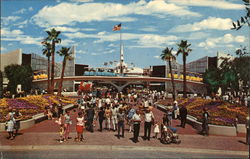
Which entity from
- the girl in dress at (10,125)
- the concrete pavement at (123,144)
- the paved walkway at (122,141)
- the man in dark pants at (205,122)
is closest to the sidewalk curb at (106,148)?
the concrete pavement at (123,144)

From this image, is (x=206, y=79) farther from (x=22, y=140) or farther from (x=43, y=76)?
(x=22, y=140)

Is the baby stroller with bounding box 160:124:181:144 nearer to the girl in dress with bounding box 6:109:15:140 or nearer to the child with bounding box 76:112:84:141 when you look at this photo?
the child with bounding box 76:112:84:141

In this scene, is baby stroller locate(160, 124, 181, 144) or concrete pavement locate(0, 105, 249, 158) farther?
baby stroller locate(160, 124, 181, 144)

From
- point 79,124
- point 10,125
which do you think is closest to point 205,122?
point 79,124

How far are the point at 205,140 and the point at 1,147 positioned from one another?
989cm

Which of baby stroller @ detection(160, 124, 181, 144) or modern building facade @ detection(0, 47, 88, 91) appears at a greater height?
modern building facade @ detection(0, 47, 88, 91)

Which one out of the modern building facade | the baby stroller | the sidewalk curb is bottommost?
the sidewalk curb

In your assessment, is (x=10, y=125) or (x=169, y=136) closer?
(x=169, y=136)

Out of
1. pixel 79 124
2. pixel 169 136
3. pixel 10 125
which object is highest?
pixel 79 124

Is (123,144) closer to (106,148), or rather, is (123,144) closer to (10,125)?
(106,148)

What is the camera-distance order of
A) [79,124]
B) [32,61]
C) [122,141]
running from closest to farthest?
[79,124] → [122,141] → [32,61]

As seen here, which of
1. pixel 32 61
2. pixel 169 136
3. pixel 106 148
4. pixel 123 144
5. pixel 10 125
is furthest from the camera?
pixel 32 61

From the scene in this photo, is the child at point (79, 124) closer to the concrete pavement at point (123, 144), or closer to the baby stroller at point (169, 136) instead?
the concrete pavement at point (123, 144)

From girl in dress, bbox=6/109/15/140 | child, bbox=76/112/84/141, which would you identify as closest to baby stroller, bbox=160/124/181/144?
child, bbox=76/112/84/141
